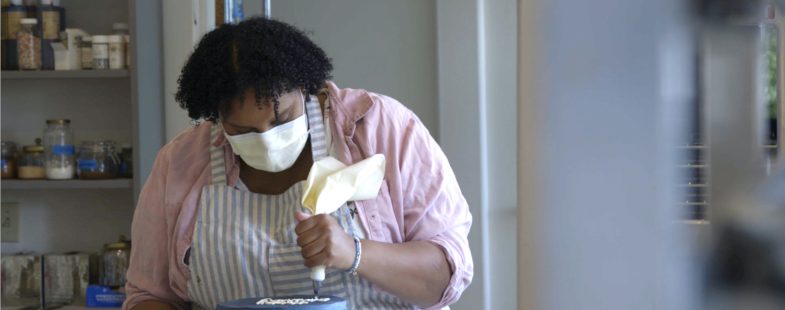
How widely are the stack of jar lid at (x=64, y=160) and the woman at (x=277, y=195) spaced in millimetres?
1489

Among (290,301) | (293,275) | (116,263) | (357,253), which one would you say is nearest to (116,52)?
(116,263)

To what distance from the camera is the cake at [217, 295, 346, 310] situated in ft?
4.40

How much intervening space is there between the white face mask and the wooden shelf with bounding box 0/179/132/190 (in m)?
1.48

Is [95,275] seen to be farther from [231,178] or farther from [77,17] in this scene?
[231,178]

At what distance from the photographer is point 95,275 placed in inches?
128

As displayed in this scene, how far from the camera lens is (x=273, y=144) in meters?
1.70

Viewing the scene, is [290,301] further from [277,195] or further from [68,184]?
[68,184]

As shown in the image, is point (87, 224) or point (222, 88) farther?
point (87, 224)

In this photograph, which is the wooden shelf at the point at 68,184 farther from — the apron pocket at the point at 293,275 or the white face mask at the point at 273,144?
the apron pocket at the point at 293,275

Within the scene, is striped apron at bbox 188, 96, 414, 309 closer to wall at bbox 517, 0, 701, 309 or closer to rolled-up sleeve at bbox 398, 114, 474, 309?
rolled-up sleeve at bbox 398, 114, 474, 309

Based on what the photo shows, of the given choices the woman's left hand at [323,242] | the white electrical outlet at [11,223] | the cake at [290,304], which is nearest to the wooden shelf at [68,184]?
the white electrical outlet at [11,223]

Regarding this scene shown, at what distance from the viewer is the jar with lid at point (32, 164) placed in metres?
3.22

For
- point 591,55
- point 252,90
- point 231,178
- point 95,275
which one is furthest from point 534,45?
point 95,275

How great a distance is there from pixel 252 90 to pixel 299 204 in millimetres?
194
